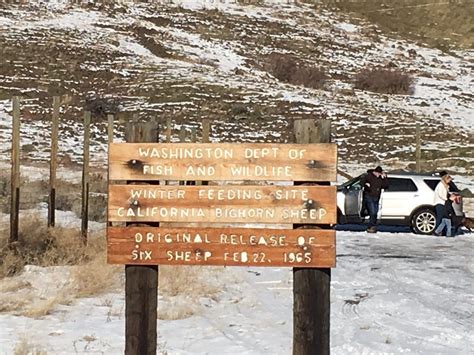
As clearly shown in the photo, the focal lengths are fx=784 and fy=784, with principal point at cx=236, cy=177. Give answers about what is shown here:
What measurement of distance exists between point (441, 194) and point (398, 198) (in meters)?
1.34

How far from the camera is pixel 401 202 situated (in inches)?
743

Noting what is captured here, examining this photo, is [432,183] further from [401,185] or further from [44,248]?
[44,248]

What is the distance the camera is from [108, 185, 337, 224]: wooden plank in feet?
19.0

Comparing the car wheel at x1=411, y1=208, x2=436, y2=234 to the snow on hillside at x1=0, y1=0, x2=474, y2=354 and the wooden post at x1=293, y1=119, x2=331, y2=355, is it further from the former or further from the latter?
the wooden post at x1=293, y1=119, x2=331, y2=355

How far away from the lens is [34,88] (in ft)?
131

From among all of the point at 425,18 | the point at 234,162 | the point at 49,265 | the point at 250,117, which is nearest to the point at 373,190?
the point at 49,265

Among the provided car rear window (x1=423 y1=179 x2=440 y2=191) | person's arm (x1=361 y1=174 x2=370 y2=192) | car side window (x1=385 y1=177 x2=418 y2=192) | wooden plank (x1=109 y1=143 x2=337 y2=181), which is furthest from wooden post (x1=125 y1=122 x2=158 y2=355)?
car rear window (x1=423 y1=179 x2=440 y2=191)

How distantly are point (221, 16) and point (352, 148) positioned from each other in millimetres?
27482

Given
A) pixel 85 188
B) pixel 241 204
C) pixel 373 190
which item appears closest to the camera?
pixel 241 204

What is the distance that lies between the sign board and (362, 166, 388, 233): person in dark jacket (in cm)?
1256

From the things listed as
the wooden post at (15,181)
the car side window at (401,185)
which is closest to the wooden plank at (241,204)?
the wooden post at (15,181)

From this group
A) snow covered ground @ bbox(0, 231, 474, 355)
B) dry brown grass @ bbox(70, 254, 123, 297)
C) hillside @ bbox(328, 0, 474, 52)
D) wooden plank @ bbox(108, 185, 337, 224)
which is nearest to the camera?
wooden plank @ bbox(108, 185, 337, 224)

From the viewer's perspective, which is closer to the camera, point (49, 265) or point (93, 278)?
point (93, 278)

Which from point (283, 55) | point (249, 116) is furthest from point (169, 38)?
point (249, 116)
